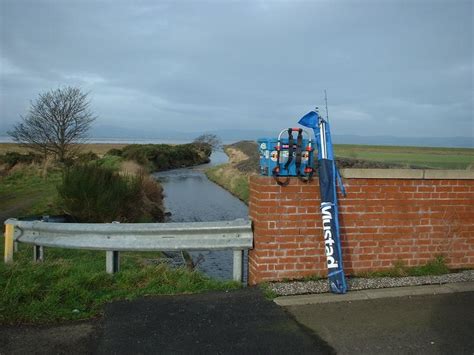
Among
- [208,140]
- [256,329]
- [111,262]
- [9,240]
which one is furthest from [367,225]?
[208,140]

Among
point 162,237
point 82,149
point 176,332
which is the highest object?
point 82,149

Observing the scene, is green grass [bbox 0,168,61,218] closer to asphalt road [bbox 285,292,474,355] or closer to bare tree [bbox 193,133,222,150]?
asphalt road [bbox 285,292,474,355]

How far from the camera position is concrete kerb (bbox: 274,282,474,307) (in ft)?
16.6

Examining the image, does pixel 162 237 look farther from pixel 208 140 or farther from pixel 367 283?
pixel 208 140

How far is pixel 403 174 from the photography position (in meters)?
5.95

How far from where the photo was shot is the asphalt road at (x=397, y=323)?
4.01 metres

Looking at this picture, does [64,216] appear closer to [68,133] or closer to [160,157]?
[68,133]

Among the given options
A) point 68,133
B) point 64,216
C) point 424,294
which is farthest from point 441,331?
point 68,133

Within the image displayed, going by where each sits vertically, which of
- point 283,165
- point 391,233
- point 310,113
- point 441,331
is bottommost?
point 441,331

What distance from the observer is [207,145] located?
8669 cm

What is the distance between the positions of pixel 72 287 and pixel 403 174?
4.11 meters

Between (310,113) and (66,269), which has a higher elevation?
(310,113)

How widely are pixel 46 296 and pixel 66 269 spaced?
29.2 inches

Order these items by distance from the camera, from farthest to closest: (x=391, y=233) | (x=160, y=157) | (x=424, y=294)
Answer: (x=160, y=157), (x=391, y=233), (x=424, y=294)
